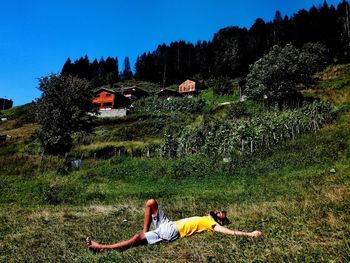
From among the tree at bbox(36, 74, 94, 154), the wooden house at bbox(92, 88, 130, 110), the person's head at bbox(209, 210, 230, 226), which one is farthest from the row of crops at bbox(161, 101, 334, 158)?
the wooden house at bbox(92, 88, 130, 110)

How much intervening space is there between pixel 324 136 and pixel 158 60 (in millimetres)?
119759

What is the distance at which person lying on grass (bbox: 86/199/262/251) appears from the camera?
8.30 meters

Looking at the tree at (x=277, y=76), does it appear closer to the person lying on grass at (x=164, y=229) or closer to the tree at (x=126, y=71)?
the person lying on grass at (x=164, y=229)

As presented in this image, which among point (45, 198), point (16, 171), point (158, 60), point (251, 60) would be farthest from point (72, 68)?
point (45, 198)

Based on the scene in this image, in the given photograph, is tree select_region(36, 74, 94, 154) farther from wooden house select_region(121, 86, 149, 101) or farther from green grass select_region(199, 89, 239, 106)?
wooden house select_region(121, 86, 149, 101)

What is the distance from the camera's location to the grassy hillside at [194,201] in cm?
711

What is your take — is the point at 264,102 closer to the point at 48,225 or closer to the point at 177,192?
the point at 177,192

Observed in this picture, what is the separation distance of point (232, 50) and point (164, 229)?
11067 centimetres

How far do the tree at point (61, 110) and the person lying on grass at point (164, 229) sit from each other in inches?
1388

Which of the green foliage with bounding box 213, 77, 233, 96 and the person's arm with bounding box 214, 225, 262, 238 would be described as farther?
the green foliage with bounding box 213, 77, 233, 96

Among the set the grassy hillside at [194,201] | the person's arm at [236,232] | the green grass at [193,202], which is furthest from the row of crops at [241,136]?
the person's arm at [236,232]

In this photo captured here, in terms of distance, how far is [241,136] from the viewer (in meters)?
31.8

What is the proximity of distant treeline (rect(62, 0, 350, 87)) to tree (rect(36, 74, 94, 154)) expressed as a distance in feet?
114

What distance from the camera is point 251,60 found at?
108m
